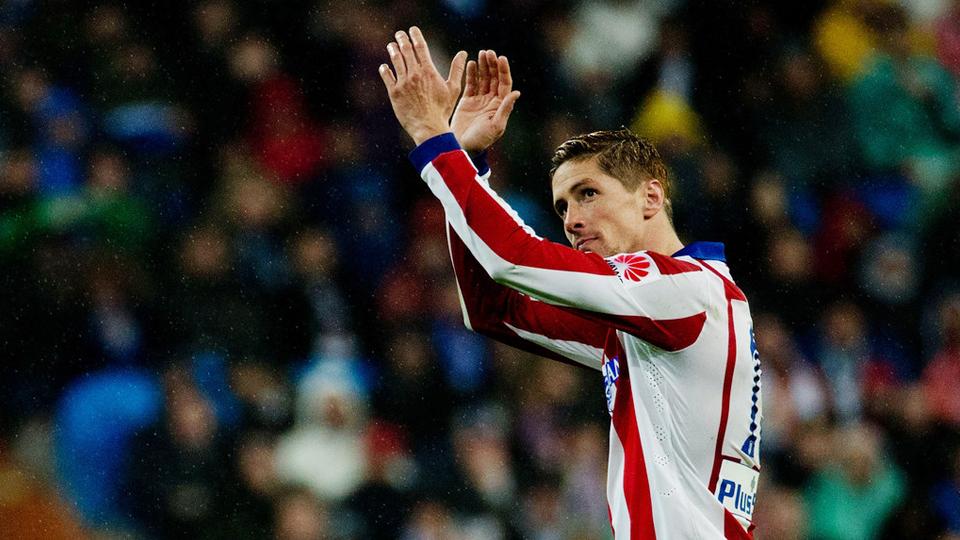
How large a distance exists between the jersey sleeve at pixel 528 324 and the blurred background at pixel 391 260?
116 inches

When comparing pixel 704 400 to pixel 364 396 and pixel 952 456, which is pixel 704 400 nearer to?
pixel 364 396

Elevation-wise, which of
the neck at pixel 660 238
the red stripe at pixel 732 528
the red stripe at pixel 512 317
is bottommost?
the red stripe at pixel 732 528

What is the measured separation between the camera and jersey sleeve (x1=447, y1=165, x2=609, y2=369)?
3191 mm

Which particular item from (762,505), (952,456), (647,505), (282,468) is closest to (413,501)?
(282,468)

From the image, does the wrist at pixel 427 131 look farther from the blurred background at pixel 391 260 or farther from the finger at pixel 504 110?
the blurred background at pixel 391 260

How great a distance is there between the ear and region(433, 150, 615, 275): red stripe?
1.27 feet

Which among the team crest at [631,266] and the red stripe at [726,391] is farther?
the red stripe at [726,391]

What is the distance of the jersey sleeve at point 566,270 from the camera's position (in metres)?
2.72

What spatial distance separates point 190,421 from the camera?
6.31 m

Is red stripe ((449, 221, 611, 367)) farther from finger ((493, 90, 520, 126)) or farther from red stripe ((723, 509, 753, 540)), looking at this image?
red stripe ((723, 509, 753, 540))

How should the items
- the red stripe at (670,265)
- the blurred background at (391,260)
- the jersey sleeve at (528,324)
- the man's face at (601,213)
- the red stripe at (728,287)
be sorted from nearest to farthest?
the red stripe at (670,265) < the red stripe at (728,287) < the man's face at (601,213) < the jersey sleeve at (528,324) < the blurred background at (391,260)

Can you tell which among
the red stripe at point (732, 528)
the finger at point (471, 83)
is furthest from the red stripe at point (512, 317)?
the red stripe at point (732, 528)

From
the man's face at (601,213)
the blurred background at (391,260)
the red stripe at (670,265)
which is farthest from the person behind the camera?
the blurred background at (391,260)

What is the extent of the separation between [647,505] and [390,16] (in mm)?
5430
